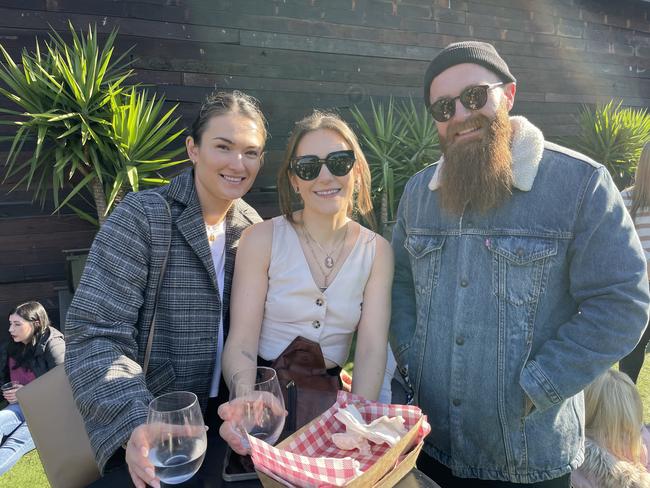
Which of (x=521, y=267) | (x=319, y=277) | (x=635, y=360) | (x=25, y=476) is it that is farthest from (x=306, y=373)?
(x=635, y=360)

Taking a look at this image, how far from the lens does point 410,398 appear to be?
1.91 m

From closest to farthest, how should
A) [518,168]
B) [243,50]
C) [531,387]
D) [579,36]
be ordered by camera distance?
[531,387] < [518,168] < [243,50] < [579,36]

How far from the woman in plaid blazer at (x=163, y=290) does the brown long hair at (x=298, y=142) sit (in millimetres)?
162

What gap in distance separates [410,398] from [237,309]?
2.46 ft

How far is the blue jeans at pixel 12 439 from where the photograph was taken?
339 centimetres

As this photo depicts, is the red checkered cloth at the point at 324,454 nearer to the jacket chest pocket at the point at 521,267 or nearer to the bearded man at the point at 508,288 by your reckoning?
the bearded man at the point at 508,288

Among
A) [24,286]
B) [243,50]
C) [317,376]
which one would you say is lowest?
[24,286]

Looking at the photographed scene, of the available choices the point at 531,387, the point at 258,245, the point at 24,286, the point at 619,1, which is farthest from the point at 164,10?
the point at 619,1

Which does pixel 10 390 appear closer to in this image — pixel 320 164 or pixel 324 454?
pixel 320 164

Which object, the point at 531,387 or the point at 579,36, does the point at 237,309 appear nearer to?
the point at 531,387

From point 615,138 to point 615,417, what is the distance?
7.26 m

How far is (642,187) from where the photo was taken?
158 inches

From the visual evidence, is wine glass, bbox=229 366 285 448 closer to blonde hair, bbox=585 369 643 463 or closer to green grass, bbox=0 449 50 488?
Answer: blonde hair, bbox=585 369 643 463

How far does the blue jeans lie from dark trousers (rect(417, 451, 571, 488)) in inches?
113
